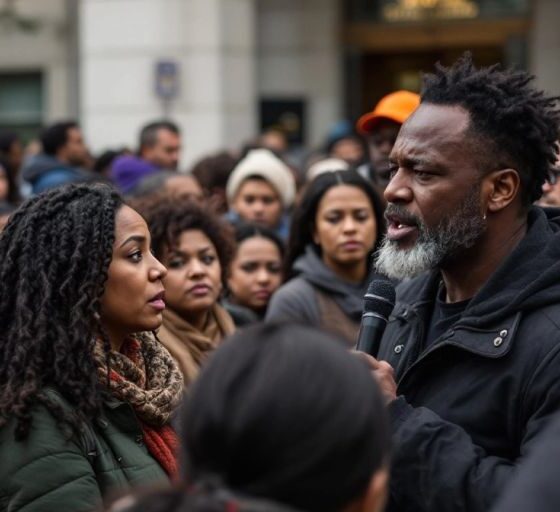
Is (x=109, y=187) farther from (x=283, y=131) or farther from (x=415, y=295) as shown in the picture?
(x=283, y=131)

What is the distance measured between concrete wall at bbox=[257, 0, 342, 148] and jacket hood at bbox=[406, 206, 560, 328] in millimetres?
12959

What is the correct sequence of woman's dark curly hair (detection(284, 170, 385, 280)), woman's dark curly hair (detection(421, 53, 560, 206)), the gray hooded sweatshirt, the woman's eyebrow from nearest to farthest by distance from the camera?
woman's dark curly hair (detection(421, 53, 560, 206)) < the woman's eyebrow < the gray hooded sweatshirt < woman's dark curly hair (detection(284, 170, 385, 280))

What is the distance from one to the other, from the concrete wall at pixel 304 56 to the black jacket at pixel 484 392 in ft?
42.7

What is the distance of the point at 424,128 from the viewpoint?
3.60 m

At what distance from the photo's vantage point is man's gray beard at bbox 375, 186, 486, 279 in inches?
139

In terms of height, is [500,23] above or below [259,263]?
above

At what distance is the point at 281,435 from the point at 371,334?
1.52m

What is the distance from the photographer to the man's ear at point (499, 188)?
3543 millimetres

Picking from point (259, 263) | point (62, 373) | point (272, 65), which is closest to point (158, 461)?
point (62, 373)

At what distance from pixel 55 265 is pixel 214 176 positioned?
20.0ft

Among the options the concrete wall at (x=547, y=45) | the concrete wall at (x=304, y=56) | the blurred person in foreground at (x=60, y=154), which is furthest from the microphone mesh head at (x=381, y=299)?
the concrete wall at (x=304, y=56)

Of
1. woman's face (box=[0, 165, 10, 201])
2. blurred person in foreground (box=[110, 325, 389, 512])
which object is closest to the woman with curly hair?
blurred person in foreground (box=[110, 325, 389, 512])

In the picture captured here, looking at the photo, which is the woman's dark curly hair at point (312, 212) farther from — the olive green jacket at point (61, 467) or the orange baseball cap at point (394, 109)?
Result: the olive green jacket at point (61, 467)

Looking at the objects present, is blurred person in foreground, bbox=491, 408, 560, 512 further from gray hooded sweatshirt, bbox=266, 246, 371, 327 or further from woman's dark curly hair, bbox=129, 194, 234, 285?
gray hooded sweatshirt, bbox=266, 246, 371, 327
